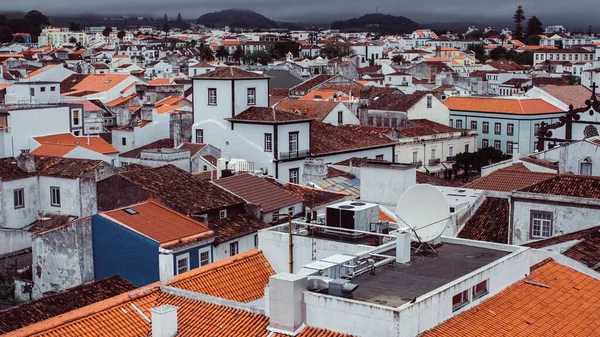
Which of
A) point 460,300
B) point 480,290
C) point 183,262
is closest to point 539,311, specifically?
point 480,290

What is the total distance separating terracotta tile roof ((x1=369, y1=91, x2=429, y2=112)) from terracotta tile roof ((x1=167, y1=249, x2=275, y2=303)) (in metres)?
41.2

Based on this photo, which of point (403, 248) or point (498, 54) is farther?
point (498, 54)

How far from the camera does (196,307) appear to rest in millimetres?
15008

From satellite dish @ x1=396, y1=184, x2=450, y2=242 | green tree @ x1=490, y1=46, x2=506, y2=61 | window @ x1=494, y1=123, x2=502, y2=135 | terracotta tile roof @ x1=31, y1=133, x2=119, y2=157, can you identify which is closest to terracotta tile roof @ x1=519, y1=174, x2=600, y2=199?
satellite dish @ x1=396, y1=184, x2=450, y2=242

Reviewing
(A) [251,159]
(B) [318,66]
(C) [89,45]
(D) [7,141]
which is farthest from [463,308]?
(C) [89,45]

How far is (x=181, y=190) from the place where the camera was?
82.8 feet

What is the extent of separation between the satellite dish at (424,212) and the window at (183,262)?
802 cm

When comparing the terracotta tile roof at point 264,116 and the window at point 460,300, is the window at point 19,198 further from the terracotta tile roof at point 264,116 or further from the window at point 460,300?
the window at point 460,300

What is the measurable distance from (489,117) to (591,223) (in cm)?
4257

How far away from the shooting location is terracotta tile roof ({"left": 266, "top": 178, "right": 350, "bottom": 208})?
27.6 m

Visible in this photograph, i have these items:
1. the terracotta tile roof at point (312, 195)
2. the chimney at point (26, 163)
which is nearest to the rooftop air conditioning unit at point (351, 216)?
the terracotta tile roof at point (312, 195)

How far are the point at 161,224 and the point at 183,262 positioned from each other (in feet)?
4.14

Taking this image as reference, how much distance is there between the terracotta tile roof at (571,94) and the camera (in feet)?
209

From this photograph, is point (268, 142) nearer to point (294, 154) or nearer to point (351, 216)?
point (294, 154)
